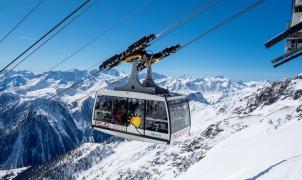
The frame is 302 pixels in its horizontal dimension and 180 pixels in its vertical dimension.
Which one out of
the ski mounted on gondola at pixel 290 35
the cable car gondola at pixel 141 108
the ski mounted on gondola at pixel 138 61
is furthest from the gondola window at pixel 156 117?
the ski mounted on gondola at pixel 290 35

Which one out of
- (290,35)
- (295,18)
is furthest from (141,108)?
(295,18)

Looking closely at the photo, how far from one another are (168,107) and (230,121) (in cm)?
16023

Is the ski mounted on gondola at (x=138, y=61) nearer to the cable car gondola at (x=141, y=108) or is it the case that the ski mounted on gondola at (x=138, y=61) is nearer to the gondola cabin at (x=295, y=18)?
the cable car gondola at (x=141, y=108)

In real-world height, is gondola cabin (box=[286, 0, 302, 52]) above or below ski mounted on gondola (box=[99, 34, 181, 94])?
above

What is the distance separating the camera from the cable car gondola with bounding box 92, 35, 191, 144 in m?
18.9

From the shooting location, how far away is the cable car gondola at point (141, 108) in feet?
62.1

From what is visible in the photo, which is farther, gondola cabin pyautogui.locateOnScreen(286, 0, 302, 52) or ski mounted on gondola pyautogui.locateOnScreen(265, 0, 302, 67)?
gondola cabin pyautogui.locateOnScreen(286, 0, 302, 52)

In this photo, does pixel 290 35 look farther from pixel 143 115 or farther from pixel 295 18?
pixel 143 115

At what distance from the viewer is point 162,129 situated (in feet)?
62.5

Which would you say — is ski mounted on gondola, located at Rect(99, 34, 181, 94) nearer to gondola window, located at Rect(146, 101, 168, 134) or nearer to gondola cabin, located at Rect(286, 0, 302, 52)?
gondola window, located at Rect(146, 101, 168, 134)

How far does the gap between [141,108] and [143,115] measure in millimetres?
457

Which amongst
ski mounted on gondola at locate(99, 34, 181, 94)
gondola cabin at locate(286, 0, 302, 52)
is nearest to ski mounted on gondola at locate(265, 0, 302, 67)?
gondola cabin at locate(286, 0, 302, 52)

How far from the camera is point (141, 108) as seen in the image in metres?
19.8

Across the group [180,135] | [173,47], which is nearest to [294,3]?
[173,47]
